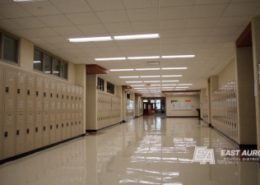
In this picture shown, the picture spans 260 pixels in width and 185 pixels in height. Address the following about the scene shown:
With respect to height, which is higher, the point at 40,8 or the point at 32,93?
the point at 40,8

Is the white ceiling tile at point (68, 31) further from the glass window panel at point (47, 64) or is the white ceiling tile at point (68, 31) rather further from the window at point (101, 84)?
the window at point (101, 84)

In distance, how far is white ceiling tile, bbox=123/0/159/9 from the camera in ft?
14.5

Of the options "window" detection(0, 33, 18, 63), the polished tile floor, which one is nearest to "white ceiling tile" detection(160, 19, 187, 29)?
the polished tile floor

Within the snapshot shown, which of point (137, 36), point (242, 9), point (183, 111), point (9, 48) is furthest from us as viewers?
point (183, 111)

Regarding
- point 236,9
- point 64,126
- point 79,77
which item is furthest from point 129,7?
point 79,77

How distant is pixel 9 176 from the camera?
4270 mm

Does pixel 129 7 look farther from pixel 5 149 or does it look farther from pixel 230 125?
pixel 230 125

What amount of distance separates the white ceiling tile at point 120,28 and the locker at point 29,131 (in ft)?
10.4

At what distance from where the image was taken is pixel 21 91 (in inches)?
237

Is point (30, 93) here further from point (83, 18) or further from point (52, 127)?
point (83, 18)

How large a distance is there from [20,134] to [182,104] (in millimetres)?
24960

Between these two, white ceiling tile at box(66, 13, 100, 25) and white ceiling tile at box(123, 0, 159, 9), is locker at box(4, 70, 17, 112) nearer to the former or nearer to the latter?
white ceiling tile at box(66, 13, 100, 25)

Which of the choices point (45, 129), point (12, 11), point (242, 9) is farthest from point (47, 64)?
point (242, 9)

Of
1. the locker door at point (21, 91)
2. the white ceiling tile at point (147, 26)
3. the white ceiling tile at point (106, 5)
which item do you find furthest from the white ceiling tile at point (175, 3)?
the locker door at point (21, 91)
